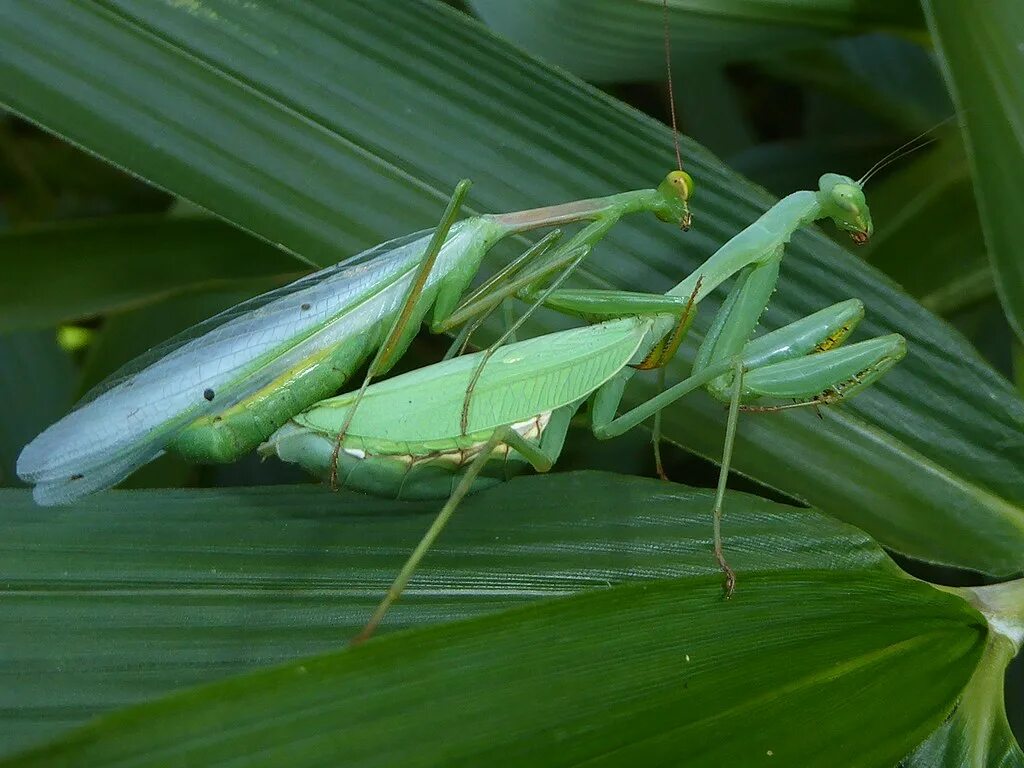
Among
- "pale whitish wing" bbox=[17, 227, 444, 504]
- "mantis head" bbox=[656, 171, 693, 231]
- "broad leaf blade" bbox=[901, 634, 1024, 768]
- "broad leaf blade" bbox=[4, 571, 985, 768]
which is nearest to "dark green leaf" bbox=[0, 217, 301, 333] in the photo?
"pale whitish wing" bbox=[17, 227, 444, 504]

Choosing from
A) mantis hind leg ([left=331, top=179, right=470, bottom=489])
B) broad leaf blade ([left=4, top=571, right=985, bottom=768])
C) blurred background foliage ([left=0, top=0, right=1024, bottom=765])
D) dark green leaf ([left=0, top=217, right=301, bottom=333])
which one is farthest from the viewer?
dark green leaf ([left=0, top=217, right=301, bottom=333])

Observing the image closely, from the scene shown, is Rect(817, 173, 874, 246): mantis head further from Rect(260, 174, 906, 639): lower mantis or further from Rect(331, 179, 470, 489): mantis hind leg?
Rect(331, 179, 470, 489): mantis hind leg

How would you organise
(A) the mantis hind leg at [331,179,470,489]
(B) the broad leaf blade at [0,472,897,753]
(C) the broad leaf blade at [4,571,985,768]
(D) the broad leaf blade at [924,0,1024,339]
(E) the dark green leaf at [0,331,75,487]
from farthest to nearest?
(E) the dark green leaf at [0,331,75,487] → (D) the broad leaf blade at [924,0,1024,339] → (A) the mantis hind leg at [331,179,470,489] → (B) the broad leaf blade at [0,472,897,753] → (C) the broad leaf blade at [4,571,985,768]

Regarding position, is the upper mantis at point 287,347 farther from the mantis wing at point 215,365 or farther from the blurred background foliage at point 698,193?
the blurred background foliage at point 698,193

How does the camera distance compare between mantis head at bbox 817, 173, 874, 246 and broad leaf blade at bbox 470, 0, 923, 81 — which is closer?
mantis head at bbox 817, 173, 874, 246

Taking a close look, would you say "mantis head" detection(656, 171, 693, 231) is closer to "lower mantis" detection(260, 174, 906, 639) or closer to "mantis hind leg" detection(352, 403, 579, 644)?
"lower mantis" detection(260, 174, 906, 639)

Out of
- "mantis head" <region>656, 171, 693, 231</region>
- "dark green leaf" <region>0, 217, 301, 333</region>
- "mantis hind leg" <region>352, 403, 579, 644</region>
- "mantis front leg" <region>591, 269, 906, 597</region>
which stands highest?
"mantis head" <region>656, 171, 693, 231</region>

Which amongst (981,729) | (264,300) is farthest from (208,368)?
(981,729)

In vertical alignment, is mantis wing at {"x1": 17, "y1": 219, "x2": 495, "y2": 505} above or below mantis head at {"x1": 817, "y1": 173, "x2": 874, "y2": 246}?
below
